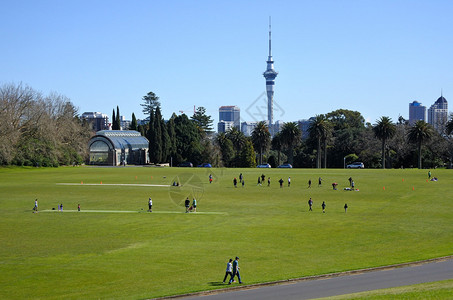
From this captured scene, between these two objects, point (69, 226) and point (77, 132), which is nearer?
point (69, 226)

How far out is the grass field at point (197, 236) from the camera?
2895 centimetres

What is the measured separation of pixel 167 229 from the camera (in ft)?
143

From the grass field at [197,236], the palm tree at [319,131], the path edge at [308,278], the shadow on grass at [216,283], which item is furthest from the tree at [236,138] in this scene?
the shadow on grass at [216,283]

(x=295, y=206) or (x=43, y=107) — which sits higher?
(x=43, y=107)

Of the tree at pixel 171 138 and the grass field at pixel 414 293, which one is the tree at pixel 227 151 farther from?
the grass field at pixel 414 293

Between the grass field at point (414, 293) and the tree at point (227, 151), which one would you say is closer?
the grass field at point (414, 293)

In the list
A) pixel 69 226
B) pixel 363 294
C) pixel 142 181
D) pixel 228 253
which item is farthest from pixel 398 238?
pixel 142 181

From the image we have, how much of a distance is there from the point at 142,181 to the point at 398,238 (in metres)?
55.4

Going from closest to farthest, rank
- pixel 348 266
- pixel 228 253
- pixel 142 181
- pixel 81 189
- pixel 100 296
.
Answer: pixel 100 296 < pixel 348 266 < pixel 228 253 < pixel 81 189 < pixel 142 181

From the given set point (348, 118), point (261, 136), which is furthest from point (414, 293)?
point (348, 118)

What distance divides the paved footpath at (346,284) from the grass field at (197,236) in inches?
55.0

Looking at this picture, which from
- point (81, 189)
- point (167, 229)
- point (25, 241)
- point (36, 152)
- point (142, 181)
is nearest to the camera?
point (25, 241)

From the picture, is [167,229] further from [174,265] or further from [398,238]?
[398,238]

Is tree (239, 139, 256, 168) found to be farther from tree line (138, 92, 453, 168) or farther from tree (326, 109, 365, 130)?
tree (326, 109, 365, 130)
